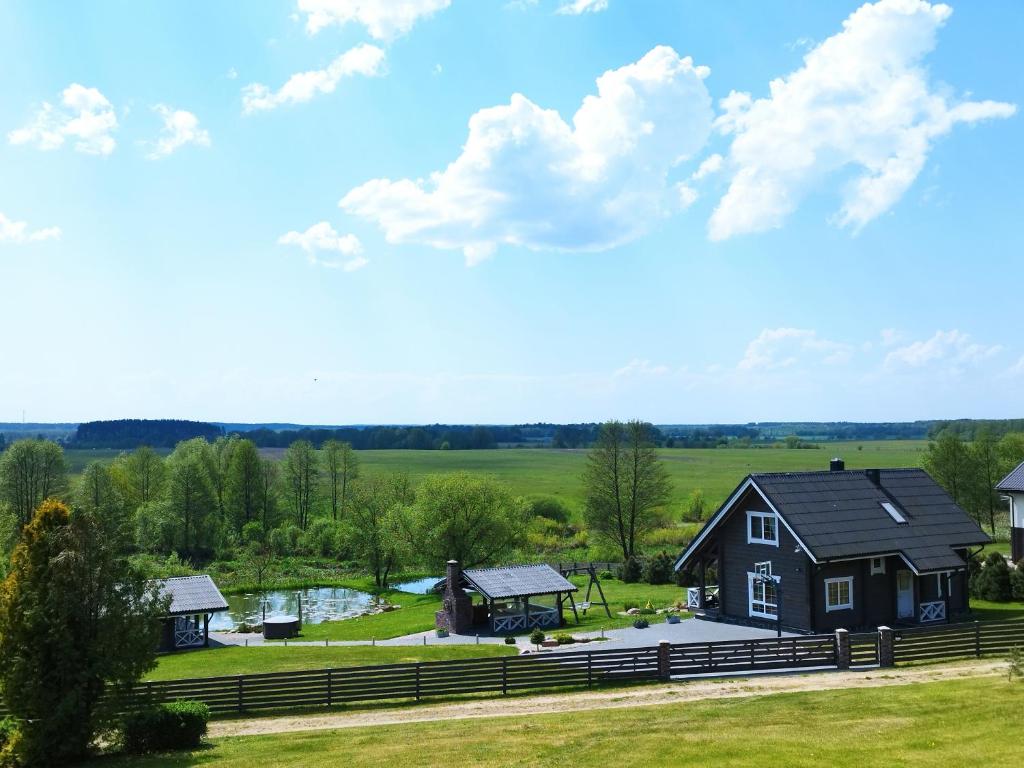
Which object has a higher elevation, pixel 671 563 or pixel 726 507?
pixel 726 507

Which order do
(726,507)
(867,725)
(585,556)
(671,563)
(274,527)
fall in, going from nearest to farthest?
(867,725) < (726,507) < (671,563) < (585,556) < (274,527)

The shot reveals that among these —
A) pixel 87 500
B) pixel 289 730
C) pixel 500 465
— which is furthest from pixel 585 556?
pixel 500 465

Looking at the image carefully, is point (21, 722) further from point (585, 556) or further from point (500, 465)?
point (500, 465)

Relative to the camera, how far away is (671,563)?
55844 millimetres

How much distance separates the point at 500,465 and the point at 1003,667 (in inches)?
5996

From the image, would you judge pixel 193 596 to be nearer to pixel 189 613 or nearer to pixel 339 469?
pixel 189 613

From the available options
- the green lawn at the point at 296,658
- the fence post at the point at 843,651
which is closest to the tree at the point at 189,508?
the green lawn at the point at 296,658

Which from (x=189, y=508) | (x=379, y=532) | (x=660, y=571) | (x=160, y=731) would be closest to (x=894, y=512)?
(x=660, y=571)

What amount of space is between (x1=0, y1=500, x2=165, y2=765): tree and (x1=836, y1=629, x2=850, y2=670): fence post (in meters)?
19.9

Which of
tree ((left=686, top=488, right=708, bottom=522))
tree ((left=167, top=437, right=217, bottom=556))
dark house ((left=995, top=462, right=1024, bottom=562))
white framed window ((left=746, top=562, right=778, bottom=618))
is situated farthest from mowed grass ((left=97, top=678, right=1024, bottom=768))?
tree ((left=686, top=488, right=708, bottom=522))

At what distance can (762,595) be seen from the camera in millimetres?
36219

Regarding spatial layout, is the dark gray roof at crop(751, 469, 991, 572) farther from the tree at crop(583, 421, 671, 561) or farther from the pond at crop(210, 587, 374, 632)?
the tree at crop(583, 421, 671, 561)

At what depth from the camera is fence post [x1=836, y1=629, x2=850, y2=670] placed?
88.9ft

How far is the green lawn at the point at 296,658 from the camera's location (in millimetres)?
32781
